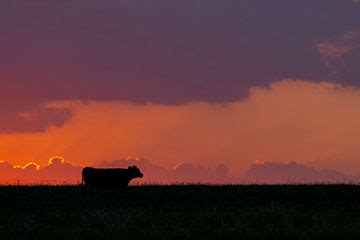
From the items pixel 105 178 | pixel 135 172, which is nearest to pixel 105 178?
pixel 105 178

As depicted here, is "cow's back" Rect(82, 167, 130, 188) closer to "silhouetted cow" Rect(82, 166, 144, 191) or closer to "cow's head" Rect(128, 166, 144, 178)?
"silhouetted cow" Rect(82, 166, 144, 191)

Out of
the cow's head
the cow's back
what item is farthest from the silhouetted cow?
the cow's head

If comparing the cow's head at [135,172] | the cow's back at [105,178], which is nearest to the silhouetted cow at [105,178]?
the cow's back at [105,178]

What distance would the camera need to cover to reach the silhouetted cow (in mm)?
45938
